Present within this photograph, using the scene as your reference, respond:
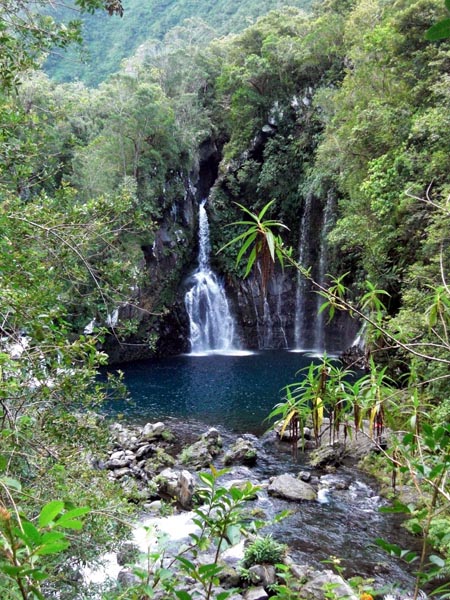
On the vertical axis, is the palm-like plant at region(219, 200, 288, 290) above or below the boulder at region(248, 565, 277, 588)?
above

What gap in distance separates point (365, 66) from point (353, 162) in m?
3.31

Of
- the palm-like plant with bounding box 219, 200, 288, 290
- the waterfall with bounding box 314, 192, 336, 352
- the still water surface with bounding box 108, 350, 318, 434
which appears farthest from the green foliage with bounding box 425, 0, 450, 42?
the waterfall with bounding box 314, 192, 336, 352

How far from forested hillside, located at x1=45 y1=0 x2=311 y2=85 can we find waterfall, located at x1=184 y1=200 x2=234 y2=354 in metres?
28.5

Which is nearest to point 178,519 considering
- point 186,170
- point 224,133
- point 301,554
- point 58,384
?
point 301,554

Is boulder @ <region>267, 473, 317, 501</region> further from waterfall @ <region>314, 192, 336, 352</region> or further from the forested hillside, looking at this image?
the forested hillside

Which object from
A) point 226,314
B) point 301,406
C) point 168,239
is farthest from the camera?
point 226,314

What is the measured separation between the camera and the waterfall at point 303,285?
2320 centimetres

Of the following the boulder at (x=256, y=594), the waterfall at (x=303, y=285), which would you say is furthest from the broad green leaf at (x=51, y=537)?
the waterfall at (x=303, y=285)

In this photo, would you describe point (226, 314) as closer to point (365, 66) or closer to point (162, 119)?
point (162, 119)

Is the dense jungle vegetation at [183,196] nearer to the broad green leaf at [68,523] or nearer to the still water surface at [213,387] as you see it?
the broad green leaf at [68,523]

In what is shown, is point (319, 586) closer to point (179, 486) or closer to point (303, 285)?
point (179, 486)

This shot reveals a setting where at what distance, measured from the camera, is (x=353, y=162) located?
15406mm

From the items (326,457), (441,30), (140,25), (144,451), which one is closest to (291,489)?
(326,457)

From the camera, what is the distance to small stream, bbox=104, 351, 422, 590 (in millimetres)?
6793
